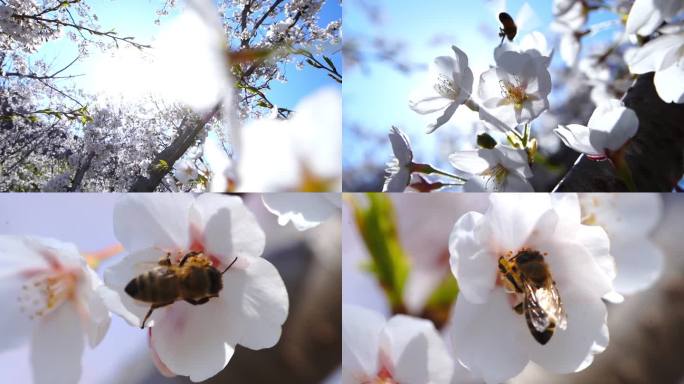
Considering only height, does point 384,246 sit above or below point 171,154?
below

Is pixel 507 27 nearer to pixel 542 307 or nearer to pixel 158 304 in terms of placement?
pixel 542 307

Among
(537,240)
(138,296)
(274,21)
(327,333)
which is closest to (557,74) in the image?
(537,240)

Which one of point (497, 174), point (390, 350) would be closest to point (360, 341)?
point (390, 350)

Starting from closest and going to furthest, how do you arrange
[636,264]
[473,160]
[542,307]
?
[542,307] → [473,160] → [636,264]

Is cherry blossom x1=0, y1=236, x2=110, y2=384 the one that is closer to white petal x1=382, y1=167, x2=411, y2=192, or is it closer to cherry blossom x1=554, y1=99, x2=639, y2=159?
white petal x1=382, y1=167, x2=411, y2=192

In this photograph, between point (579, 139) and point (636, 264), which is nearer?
point (579, 139)

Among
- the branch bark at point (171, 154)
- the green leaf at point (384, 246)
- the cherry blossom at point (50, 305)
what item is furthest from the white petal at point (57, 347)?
the green leaf at point (384, 246)
